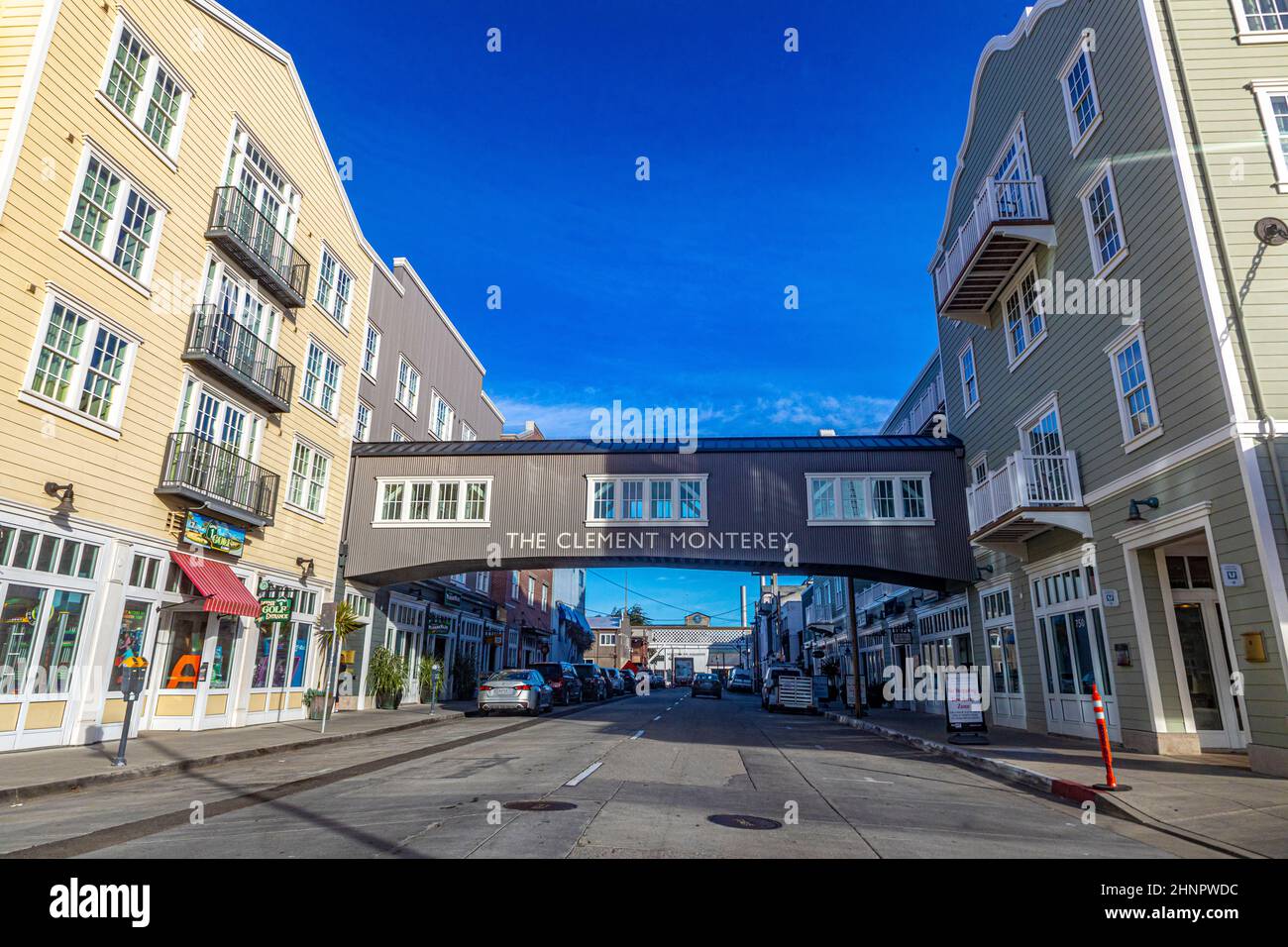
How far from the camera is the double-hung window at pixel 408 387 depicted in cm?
2855

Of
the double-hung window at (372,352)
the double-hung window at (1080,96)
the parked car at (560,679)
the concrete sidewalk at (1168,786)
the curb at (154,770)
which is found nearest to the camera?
the concrete sidewalk at (1168,786)

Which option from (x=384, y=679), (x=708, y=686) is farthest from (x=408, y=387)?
(x=708, y=686)

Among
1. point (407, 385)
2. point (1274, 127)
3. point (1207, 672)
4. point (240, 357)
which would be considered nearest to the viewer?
point (1274, 127)

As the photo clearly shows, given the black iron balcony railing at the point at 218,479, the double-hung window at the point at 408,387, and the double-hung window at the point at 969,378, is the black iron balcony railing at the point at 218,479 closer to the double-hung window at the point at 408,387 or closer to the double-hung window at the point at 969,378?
the double-hung window at the point at 408,387

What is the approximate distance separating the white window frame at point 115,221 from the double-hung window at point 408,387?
12.5 m

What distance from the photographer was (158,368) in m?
15.7

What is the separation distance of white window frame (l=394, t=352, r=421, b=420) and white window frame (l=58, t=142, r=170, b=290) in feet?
40.8

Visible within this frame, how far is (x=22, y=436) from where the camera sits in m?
12.5

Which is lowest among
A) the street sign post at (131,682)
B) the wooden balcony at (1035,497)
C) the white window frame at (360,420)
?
the street sign post at (131,682)

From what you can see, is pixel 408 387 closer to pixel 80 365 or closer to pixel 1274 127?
pixel 80 365

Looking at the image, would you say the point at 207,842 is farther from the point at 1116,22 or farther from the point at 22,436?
the point at 1116,22

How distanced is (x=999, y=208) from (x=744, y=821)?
15594mm

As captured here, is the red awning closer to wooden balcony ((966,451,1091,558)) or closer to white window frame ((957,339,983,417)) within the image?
wooden balcony ((966,451,1091,558))

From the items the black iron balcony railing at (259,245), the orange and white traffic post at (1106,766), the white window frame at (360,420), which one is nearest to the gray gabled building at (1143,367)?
the orange and white traffic post at (1106,766)
